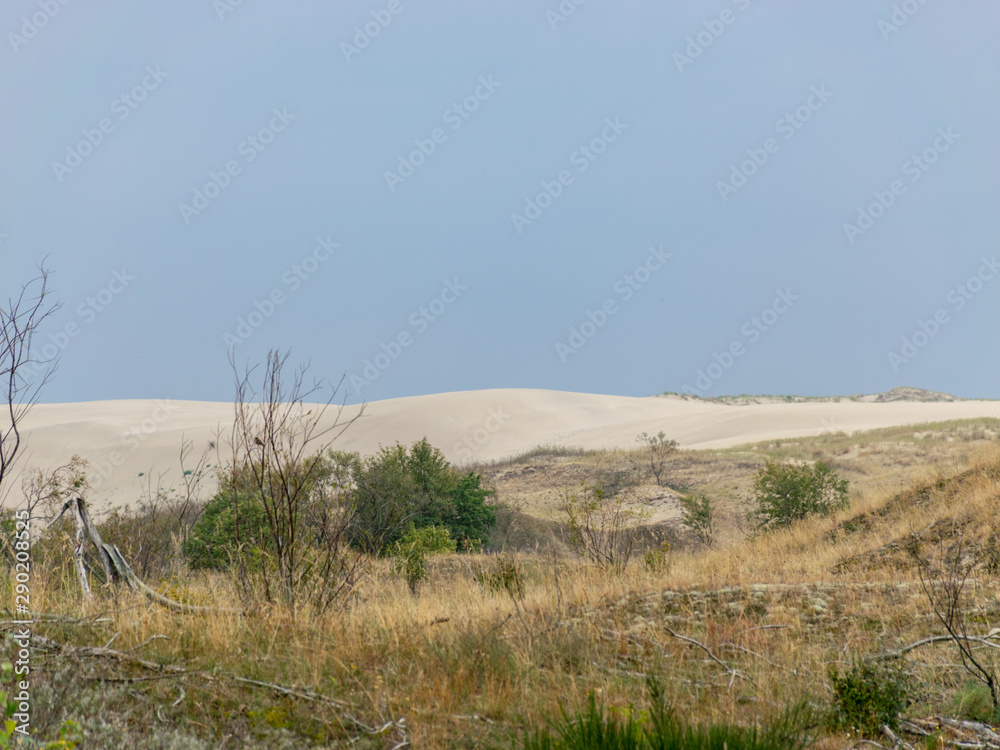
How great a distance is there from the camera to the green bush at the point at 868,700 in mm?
3887

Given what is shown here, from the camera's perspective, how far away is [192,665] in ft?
15.1

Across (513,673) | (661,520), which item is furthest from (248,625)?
(661,520)

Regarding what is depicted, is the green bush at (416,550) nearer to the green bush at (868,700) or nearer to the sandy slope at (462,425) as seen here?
the green bush at (868,700)

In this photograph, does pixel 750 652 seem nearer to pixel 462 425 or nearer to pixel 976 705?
pixel 976 705

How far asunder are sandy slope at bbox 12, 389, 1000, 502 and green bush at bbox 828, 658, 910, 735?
34691 millimetres

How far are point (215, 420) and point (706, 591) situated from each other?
55039mm

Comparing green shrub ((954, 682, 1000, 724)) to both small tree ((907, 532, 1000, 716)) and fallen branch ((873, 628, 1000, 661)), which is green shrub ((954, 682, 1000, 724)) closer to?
small tree ((907, 532, 1000, 716))

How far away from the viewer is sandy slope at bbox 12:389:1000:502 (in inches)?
1740

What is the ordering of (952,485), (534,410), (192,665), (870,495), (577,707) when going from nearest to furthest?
(577,707) < (192,665) < (952,485) < (870,495) < (534,410)

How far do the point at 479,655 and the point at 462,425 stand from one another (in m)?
51.9

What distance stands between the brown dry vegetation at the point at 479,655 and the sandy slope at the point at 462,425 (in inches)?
1251

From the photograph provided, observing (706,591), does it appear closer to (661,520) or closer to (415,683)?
(415,683)

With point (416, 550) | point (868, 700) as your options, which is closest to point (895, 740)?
point (868, 700)

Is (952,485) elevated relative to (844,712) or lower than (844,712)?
elevated
